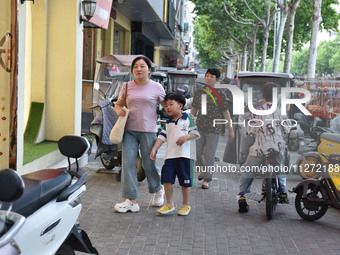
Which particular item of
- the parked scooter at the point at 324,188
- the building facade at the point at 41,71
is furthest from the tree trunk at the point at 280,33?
the parked scooter at the point at 324,188

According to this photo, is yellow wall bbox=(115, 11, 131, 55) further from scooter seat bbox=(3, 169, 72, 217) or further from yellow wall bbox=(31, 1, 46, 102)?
scooter seat bbox=(3, 169, 72, 217)

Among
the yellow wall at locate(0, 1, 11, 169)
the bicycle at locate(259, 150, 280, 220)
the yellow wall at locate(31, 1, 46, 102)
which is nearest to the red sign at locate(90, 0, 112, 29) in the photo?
the yellow wall at locate(31, 1, 46, 102)

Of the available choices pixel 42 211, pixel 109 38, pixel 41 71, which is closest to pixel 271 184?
pixel 42 211

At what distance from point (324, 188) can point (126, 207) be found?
2266 millimetres

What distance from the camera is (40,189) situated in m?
3.39

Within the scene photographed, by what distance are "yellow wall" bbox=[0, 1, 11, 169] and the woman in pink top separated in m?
1.29

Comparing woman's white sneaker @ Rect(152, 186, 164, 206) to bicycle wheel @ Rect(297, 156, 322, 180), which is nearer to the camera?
bicycle wheel @ Rect(297, 156, 322, 180)

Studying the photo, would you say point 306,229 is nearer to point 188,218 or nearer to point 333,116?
point 188,218

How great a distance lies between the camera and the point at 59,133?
10531mm

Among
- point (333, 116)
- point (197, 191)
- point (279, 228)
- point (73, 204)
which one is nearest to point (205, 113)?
point (197, 191)

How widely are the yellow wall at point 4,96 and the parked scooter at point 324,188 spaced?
3441mm

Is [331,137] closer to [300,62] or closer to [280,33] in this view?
[280,33]

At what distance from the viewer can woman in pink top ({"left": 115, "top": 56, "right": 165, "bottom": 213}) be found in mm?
6914

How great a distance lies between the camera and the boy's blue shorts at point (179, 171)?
6.89 metres
